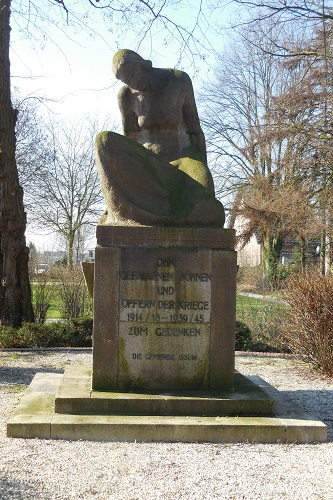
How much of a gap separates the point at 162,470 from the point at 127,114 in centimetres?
368

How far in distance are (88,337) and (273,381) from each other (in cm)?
473

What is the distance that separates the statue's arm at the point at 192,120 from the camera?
20.3 feet

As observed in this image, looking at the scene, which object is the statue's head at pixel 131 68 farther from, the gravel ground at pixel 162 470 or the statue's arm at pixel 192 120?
the gravel ground at pixel 162 470

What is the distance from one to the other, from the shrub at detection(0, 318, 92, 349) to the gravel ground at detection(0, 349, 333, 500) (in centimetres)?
642

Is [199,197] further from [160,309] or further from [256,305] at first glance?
[256,305]

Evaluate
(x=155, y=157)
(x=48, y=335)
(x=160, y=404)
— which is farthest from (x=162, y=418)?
(x=48, y=335)

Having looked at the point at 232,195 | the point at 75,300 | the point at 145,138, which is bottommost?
the point at 75,300

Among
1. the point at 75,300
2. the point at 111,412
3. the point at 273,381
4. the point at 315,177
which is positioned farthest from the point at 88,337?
the point at 315,177

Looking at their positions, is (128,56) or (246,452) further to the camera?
(128,56)

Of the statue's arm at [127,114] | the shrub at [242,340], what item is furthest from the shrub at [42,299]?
the statue's arm at [127,114]

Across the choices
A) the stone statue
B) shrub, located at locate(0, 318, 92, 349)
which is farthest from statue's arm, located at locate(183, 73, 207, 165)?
shrub, located at locate(0, 318, 92, 349)

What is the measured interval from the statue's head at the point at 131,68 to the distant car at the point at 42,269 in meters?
9.43

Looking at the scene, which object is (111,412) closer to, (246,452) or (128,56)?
(246,452)

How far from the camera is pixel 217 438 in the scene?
15.6 ft
